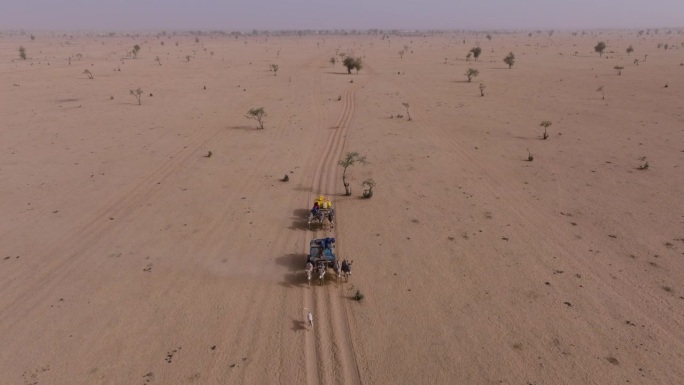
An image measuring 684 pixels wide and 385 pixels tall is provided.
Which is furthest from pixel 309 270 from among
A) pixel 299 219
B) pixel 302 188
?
pixel 302 188

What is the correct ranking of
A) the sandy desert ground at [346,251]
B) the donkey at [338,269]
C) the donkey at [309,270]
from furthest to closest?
1. the donkey at [338,269]
2. the donkey at [309,270]
3. the sandy desert ground at [346,251]

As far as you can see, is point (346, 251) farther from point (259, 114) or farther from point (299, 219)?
point (259, 114)

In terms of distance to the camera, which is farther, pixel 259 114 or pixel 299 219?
pixel 259 114

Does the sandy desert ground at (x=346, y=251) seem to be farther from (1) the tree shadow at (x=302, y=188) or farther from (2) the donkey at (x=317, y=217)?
(2) the donkey at (x=317, y=217)

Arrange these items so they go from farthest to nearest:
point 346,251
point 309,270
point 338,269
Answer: point 346,251 < point 338,269 < point 309,270

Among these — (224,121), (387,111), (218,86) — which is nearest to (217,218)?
(224,121)

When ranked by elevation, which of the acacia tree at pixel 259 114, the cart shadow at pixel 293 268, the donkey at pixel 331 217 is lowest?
the cart shadow at pixel 293 268

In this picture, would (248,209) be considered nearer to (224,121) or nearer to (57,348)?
(57,348)

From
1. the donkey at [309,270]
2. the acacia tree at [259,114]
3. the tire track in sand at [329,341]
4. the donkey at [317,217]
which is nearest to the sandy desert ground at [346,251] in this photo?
the tire track in sand at [329,341]

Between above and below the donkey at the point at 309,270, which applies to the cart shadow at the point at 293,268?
below
